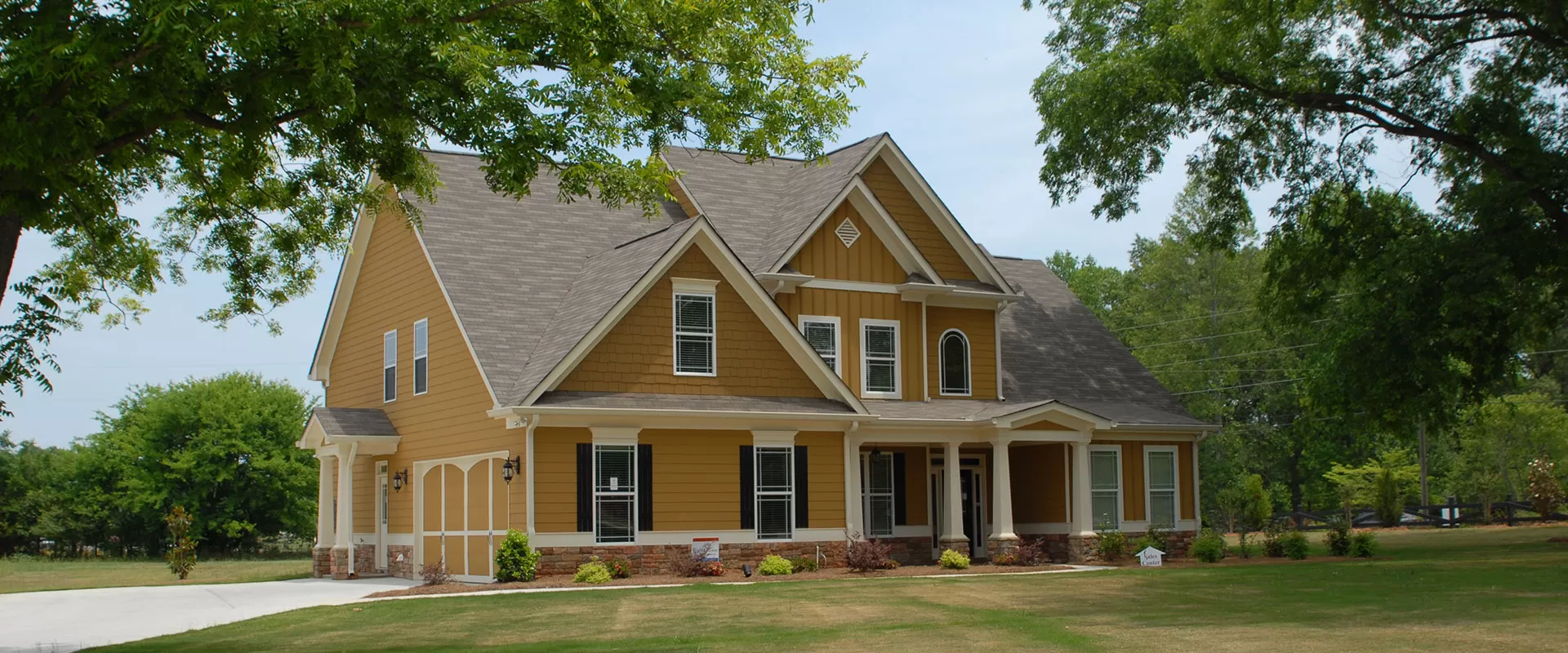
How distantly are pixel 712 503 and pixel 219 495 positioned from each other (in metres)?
27.9

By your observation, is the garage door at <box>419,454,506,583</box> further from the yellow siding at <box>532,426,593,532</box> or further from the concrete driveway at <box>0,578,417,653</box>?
the yellow siding at <box>532,426,593,532</box>

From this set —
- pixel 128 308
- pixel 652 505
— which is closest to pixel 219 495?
pixel 128 308

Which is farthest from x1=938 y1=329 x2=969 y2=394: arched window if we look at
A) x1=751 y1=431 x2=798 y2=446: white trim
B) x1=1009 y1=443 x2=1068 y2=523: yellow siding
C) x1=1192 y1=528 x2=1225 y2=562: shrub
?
x1=1192 y1=528 x2=1225 y2=562: shrub

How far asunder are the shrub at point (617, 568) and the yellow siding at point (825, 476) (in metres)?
3.81

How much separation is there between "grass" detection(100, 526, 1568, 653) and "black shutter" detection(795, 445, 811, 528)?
3493 mm

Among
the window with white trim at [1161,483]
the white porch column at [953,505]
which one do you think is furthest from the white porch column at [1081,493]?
the white porch column at [953,505]

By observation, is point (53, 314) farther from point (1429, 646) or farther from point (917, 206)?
point (917, 206)

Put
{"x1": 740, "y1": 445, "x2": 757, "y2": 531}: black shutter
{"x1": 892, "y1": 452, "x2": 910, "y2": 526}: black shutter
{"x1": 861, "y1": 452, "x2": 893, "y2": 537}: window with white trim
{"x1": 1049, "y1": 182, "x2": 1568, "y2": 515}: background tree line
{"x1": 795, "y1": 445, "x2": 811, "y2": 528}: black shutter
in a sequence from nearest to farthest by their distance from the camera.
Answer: {"x1": 740, "y1": 445, "x2": 757, "y2": 531}: black shutter, {"x1": 795, "y1": 445, "x2": 811, "y2": 528}: black shutter, {"x1": 861, "y1": 452, "x2": 893, "y2": 537}: window with white trim, {"x1": 892, "y1": 452, "x2": 910, "y2": 526}: black shutter, {"x1": 1049, "y1": 182, "x2": 1568, "y2": 515}: background tree line

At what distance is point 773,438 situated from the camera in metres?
25.0

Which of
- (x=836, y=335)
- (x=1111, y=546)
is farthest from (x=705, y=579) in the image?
(x=1111, y=546)

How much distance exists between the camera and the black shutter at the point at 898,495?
28.8 metres

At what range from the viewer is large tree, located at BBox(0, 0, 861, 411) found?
37.2ft

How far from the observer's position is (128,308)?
23.3m

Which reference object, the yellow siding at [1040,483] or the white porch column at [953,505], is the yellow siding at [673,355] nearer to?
the white porch column at [953,505]
